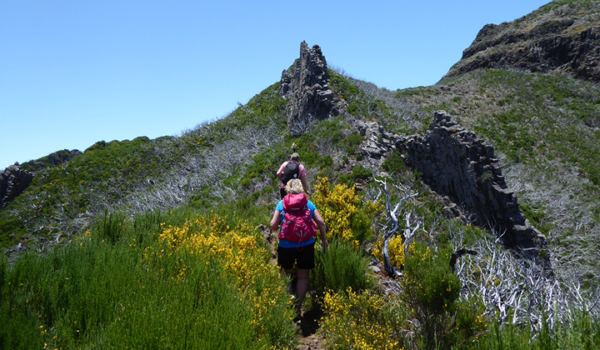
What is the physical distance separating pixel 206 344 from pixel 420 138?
11.3 metres

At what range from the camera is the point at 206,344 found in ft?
6.73

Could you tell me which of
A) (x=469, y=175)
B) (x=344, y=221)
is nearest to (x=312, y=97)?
(x=469, y=175)

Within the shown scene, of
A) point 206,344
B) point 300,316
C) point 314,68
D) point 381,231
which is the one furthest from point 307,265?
point 314,68

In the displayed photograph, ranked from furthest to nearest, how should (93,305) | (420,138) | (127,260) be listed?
(420,138) < (127,260) < (93,305)

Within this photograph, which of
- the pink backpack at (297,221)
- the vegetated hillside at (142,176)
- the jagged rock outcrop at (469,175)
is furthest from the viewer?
the vegetated hillside at (142,176)

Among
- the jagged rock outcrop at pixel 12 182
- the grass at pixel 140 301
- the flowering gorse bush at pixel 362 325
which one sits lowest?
the flowering gorse bush at pixel 362 325

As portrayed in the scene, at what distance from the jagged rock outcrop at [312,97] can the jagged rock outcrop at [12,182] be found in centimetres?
2011

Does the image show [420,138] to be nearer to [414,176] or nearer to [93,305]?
[414,176]

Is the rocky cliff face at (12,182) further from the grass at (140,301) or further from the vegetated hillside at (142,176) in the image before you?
the grass at (140,301)

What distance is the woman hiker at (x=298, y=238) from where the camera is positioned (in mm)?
4020

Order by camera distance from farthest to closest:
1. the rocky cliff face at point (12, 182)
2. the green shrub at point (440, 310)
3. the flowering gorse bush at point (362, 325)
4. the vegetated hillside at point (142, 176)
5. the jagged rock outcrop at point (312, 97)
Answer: the rocky cliff face at point (12, 182)
the jagged rock outcrop at point (312, 97)
the vegetated hillside at point (142, 176)
the flowering gorse bush at point (362, 325)
the green shrub at point (440, 310)

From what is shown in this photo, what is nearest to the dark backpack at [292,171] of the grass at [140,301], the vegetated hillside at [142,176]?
the grass at [140,301]

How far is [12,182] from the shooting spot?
22422 mm

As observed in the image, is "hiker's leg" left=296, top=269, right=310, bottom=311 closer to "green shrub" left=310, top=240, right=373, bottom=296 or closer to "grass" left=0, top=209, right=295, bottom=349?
"green shrub" left=310, top=240, right=373, bottom=296
